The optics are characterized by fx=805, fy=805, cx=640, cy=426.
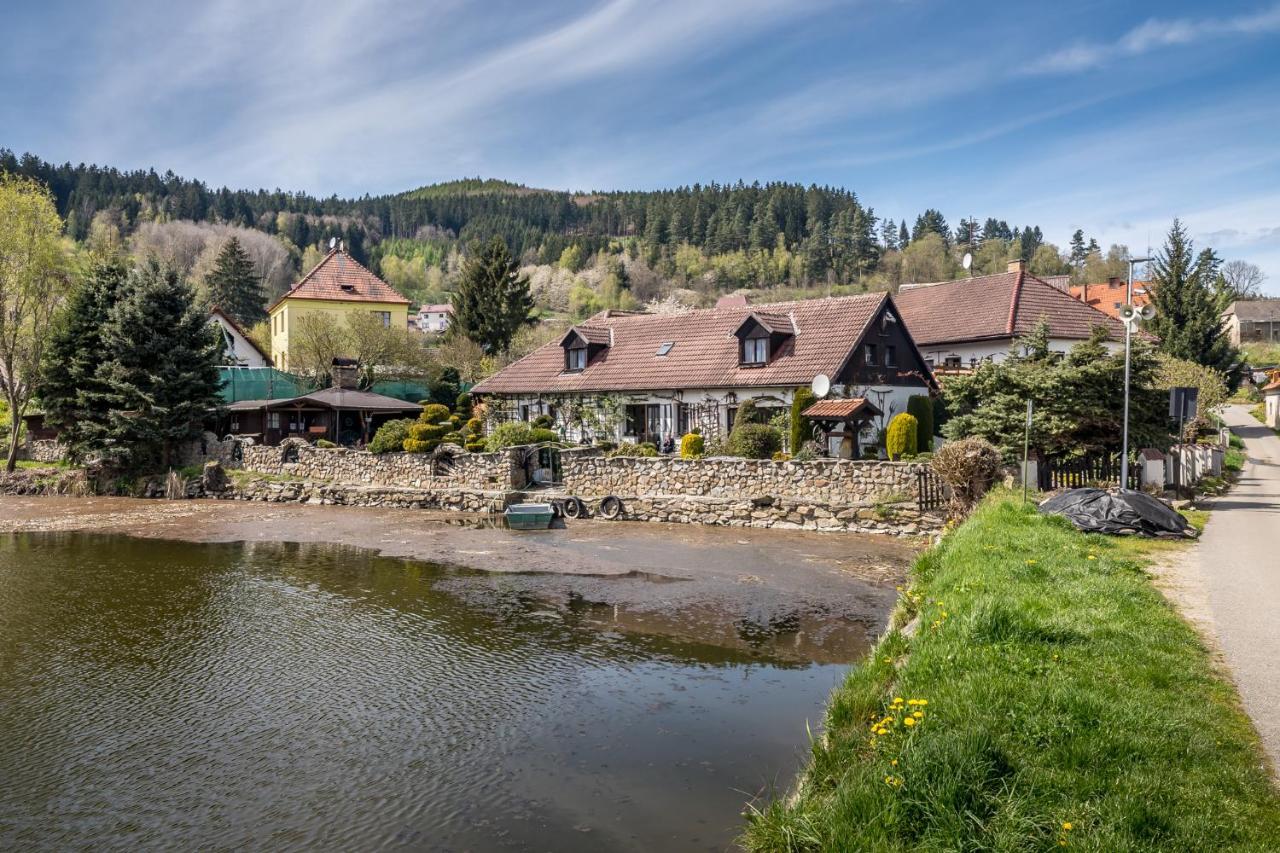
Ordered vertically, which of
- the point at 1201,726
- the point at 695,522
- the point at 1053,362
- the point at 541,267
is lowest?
the point at 695,522

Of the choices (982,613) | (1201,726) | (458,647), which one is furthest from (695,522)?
(1201,726)

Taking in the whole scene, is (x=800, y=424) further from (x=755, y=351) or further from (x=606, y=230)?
(x=606, y=230)

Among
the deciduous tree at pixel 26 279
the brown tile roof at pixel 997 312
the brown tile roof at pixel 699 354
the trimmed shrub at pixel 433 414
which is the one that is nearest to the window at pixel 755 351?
the brown tile roof at pixel 699 354

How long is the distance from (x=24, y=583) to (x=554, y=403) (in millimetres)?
21872

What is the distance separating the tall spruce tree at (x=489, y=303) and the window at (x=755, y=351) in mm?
26697

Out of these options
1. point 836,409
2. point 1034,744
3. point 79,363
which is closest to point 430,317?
point 79,363

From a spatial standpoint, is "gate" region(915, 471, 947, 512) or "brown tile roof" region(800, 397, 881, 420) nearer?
"gate" region(915, 471, 947, 512)

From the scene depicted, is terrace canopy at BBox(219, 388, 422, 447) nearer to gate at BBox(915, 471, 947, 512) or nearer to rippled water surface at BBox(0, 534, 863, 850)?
rippled water surface at BBox(0, 534, 863, 850)

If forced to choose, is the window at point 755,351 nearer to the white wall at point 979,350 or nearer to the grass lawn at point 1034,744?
the white wall at point 979,350

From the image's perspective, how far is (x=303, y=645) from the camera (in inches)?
492

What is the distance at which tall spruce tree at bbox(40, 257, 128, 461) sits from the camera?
34812mm

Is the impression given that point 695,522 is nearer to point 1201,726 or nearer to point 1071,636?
point 1071,636

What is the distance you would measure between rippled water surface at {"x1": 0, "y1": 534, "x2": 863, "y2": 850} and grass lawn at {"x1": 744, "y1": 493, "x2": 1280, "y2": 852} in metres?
1.48

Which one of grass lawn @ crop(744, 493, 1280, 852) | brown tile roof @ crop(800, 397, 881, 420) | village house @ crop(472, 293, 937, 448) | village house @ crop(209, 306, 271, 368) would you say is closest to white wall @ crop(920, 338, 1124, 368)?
village house @ crop(472, 293, 937, 448)
